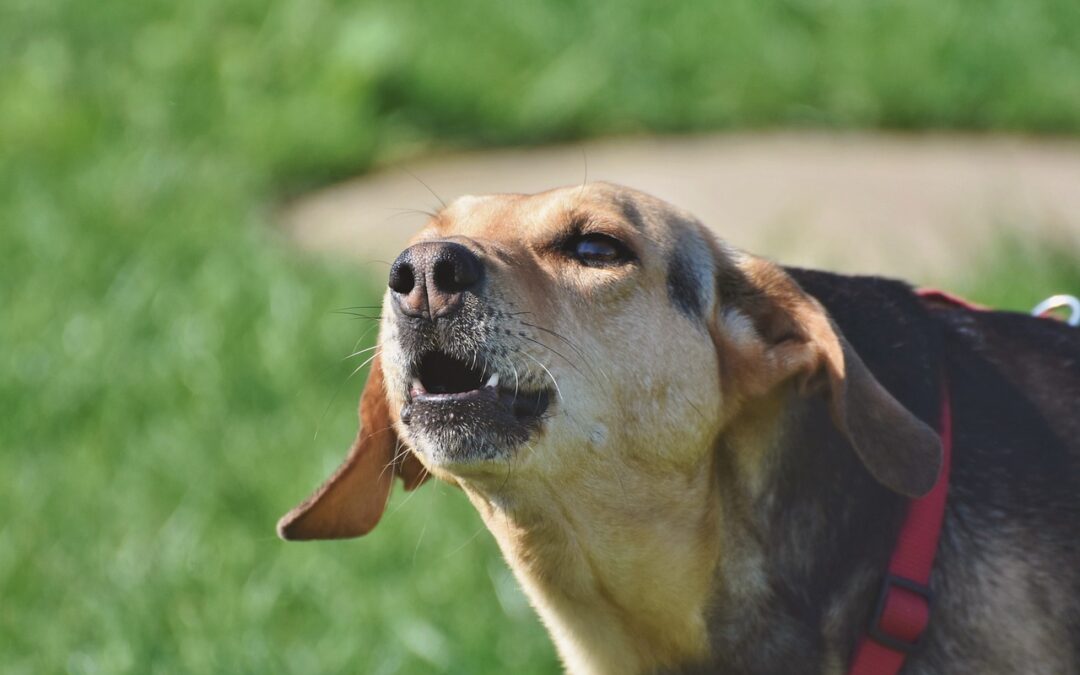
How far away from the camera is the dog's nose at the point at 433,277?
3383mm

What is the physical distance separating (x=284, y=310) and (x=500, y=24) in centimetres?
286

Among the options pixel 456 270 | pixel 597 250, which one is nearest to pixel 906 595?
pixel 597 250

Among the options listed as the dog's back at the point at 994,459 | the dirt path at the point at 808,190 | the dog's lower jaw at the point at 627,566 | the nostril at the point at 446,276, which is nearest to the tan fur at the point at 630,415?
the dog's lower jaw at the point at 627,566

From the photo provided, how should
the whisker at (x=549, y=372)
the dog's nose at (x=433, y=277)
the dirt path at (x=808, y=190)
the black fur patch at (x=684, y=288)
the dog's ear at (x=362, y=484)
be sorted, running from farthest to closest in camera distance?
the dirt path at (x=808, y=190) → the dog's ear at (x=362, y=484) → the black fur patch at (x=684, y=288) → the whisker at (x=549, y=372) → the dog's nose at (x=433, y=277)

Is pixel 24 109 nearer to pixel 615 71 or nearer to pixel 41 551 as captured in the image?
pixel 615 71

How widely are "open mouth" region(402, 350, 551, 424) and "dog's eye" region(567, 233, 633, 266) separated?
36cm

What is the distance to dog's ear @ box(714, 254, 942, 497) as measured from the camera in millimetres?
3438

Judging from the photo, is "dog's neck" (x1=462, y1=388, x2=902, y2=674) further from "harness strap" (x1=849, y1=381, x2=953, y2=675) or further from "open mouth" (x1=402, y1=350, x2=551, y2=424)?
"open mouth" (x1=402, y1=350, x2=551, y2=424)

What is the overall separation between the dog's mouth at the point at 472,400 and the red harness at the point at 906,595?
0.83 metres

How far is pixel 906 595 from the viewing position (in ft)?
11.6

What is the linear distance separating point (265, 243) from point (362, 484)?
3409 millimetres

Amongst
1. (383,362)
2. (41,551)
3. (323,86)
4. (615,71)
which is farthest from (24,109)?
(383,362)

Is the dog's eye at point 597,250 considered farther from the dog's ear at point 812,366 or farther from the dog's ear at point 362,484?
the dog's ear at point 362,484

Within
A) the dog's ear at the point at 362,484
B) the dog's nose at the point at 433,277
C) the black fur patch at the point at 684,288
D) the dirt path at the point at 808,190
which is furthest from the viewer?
the dirt path at the point at 808,190
